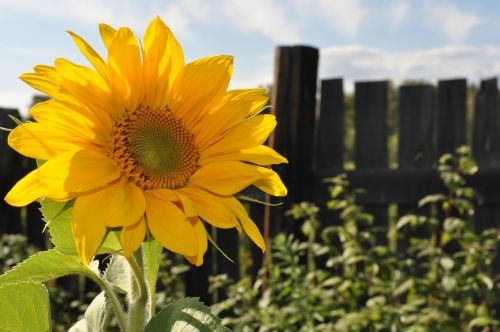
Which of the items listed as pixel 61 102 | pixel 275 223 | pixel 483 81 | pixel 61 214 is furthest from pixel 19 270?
pixel 483 81

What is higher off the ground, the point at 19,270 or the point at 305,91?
the point at 305,91

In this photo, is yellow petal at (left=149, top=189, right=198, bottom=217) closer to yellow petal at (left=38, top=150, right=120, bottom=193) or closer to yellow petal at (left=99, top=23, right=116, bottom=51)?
yellow petal at (left=38, top=150, right=120, bottom=193)

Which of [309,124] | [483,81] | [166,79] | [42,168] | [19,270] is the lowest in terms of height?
[19,270]

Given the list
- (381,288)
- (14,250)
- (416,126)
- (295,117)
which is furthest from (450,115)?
(14,250)

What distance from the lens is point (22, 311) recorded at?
0.67m

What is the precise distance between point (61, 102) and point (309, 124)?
10.7 ft

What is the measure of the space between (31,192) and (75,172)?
4 cm

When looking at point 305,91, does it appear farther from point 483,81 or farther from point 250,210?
point 483,81

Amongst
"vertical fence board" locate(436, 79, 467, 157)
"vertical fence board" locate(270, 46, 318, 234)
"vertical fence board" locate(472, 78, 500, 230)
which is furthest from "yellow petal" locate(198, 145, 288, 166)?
"vertical fence board" locate(472, 78, 500, 230)

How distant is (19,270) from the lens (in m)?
0.72

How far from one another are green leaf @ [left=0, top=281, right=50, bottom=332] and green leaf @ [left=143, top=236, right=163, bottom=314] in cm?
10

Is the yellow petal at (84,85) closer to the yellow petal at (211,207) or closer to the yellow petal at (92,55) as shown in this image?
the yellow petal at (92,55)

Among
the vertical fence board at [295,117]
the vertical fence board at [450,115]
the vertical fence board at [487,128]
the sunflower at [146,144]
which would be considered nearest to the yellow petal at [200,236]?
the sunflower at [146,144]

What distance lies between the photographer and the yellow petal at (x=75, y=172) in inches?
23.2
